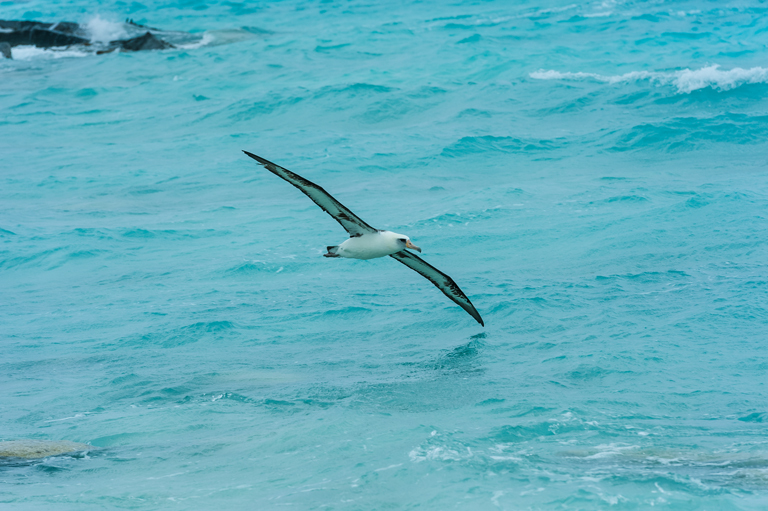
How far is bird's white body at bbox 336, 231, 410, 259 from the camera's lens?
42.4ft

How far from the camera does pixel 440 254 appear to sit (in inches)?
808

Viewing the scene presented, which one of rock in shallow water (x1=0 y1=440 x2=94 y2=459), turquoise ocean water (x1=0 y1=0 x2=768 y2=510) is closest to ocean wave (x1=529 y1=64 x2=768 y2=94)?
turquoise ocean water (x1=0 y1=0 x2=768 y2=510)

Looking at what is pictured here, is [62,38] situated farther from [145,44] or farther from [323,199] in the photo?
[323,199]

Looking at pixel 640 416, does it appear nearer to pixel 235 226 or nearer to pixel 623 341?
pixel 623 341

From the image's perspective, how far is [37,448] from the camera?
1180 centimetres

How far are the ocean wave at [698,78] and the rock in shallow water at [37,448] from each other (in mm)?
28032

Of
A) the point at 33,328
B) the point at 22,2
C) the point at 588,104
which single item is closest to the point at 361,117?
the point at 588,104

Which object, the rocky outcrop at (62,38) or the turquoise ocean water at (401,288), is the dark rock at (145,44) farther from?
the turquoise ocean water at (401,288)

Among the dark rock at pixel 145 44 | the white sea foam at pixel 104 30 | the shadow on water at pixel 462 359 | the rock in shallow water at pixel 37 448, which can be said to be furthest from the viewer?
the white sea foam at pixel 104 30

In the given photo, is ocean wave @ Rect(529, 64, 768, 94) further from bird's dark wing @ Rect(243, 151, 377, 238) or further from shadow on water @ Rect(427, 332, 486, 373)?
bird's dark wing @ Rect(243, 151, 377, 238)

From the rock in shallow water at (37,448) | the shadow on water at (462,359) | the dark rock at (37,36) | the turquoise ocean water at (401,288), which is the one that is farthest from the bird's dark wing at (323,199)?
the dark rock at (37,36)

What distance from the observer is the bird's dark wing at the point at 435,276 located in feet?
46.3

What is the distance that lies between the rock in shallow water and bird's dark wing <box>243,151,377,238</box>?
4.90 m

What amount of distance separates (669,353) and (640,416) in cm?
256
